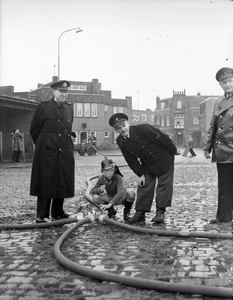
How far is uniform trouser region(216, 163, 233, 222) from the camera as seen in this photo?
5238mm

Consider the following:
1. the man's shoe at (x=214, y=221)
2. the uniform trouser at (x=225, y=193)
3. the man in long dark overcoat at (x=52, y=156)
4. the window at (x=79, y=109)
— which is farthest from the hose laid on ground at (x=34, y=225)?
the window at (x=79, y=109)

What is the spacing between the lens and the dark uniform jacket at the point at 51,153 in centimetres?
543

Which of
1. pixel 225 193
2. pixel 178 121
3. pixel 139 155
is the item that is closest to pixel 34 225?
pixel 139 155

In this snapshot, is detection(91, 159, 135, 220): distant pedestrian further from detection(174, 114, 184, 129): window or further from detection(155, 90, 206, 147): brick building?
detection(174, 114, 184, 129): window

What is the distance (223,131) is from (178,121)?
2791 inches

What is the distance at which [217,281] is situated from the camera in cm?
296

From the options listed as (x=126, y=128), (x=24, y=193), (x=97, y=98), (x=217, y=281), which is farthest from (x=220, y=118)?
(x=97, y=98)

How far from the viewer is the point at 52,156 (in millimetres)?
5488

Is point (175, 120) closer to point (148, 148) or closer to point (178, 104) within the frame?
point (178, 104)

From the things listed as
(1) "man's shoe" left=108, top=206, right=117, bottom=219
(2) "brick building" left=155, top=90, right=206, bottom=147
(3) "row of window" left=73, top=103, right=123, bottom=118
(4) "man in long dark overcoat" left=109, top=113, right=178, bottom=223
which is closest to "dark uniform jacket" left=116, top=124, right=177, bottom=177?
(4) "man in long dark overcoat" left=109, top=113, right=178, bottom=223

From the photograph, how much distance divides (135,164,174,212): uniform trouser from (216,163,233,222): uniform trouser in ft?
2.16

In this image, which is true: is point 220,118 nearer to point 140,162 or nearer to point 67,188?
point 140,162

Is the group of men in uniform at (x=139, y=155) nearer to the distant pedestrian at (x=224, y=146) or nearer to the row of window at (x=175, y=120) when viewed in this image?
the distant pedestrian at (x=224, y=146)

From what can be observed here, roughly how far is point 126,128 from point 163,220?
1.29 metres
